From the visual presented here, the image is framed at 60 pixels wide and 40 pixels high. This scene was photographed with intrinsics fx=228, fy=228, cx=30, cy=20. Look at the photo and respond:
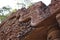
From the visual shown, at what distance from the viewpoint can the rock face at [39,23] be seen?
481cm

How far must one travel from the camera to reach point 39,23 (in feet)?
16.1

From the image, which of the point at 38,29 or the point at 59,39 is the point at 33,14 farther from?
the point at 59,39

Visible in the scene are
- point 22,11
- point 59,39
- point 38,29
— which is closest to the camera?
point 59,39

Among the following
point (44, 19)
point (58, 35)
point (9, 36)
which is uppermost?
point (44, 19)

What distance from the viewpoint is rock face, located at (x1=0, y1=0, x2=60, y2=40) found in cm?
481

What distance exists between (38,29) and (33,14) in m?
0.49

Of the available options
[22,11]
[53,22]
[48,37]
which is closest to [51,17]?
[53,22]

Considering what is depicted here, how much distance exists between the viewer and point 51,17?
4.81 meters

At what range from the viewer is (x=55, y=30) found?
4.84 metres

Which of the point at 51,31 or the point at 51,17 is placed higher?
the point at 51,17

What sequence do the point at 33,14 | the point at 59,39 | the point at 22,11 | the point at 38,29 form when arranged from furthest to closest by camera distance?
the point at 22,11 < the point at 33,14 < the point at 38,29 < the point at 59,39

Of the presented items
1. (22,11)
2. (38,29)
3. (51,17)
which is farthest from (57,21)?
(22,11)

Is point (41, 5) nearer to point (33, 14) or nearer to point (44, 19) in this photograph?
point (33, 14)

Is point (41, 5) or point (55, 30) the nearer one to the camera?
point (55, 30)
